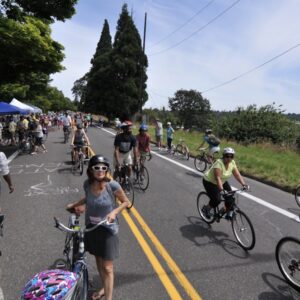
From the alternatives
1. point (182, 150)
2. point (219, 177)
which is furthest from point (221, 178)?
point (182, 150)

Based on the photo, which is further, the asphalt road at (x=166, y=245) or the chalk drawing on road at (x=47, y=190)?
the chalk drawing on road at (x=47, y=190)

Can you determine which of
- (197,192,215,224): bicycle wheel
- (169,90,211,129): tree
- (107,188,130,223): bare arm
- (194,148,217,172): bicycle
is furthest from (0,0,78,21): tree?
(169,90,211,129): tree

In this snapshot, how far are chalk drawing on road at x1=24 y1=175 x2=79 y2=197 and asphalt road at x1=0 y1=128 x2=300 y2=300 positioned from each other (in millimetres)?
28

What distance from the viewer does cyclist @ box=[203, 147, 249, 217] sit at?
23.0ft

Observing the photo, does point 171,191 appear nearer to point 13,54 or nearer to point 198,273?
point 198,273

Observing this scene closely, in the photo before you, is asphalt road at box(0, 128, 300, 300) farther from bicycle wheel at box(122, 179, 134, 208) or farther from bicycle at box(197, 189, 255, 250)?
bicycle wheel at box(122, 179, 134, 208)

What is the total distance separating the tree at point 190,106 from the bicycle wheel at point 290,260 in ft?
354

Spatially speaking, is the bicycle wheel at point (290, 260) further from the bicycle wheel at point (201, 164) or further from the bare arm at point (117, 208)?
the bicycle wheel at point (201, 164)

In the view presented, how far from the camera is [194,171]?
49.1ft

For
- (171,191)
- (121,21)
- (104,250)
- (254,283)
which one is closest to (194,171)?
(171,191)

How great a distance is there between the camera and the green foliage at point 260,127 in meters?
32.9

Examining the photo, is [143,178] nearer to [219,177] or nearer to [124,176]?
[124,176]

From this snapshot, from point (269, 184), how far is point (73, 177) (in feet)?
22.7

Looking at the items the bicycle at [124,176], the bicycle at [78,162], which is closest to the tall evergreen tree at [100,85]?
the bicycle at [78,162]
